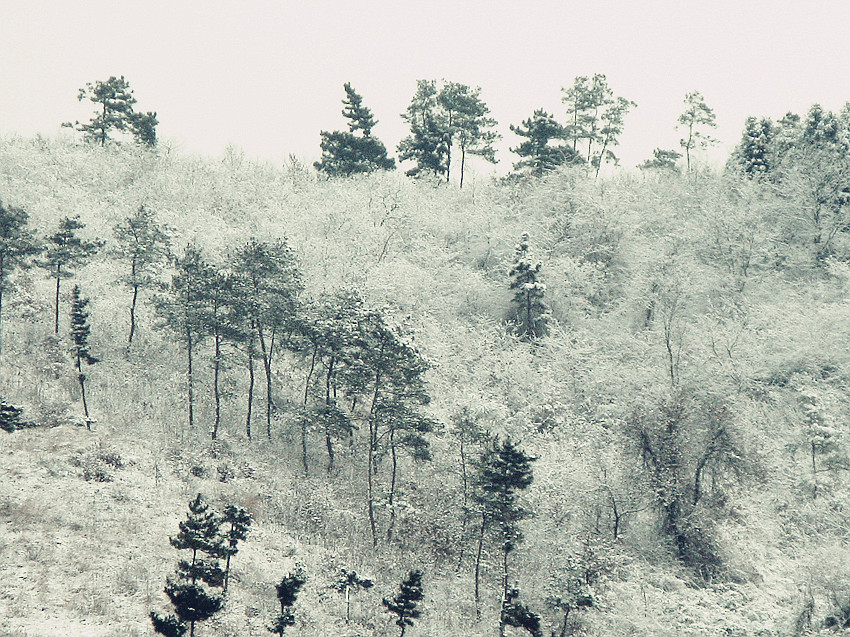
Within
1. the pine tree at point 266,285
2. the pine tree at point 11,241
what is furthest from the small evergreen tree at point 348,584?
the pine tree at point 11,241

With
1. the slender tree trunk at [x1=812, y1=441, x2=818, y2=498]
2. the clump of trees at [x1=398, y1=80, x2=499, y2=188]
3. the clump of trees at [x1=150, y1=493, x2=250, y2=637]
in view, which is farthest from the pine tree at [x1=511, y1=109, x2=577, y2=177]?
the clump of trees at [x1=150, y1=493, x2=250, y2=637]

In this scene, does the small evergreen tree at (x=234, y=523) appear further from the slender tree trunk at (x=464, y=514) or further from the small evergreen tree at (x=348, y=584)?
the slender tree trunk at (x=464, y=514)

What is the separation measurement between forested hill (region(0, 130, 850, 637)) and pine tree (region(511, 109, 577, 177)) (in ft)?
31.0

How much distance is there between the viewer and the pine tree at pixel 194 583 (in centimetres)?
1570

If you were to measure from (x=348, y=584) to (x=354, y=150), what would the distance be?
43816 millimetres

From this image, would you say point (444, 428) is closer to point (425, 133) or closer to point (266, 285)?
point (266, 285)

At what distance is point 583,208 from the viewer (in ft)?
166

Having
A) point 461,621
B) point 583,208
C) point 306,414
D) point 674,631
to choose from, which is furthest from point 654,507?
point 583,208

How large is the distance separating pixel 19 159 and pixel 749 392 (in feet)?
197

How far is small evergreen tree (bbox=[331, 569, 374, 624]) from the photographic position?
20248 mm

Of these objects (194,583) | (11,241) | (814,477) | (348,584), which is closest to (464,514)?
(348,584)

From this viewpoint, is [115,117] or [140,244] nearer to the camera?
[140,244]

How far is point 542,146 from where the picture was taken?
188ft

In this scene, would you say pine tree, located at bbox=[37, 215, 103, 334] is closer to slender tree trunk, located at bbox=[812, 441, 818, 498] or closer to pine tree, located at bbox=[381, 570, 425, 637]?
pine tree, located at bbox=[381, 570, 425, 637]
